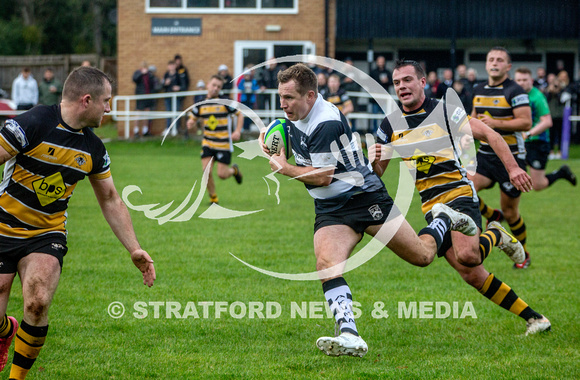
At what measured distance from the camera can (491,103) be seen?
8266mm

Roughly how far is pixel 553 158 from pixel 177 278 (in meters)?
16.3

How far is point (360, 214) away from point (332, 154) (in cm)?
52

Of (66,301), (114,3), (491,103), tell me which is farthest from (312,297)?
(114,3)

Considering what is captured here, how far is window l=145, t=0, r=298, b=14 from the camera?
2534 cm

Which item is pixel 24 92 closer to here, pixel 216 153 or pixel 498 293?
pixel 216 153

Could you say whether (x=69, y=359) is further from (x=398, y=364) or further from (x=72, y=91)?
(x=398, y=364)

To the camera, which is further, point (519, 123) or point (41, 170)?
point (519, 123)

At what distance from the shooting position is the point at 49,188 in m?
4.58

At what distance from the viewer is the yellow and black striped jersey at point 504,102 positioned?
26.6 ft

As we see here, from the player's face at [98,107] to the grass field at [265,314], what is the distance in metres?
1.77

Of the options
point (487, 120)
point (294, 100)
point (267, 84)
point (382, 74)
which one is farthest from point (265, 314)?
point (267, 84)

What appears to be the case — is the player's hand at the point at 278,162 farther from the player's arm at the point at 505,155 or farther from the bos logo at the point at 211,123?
the bos logo at the point at 211,123

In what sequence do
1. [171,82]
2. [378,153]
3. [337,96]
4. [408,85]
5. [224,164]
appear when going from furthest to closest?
1. [171,82]
2. [337,96]
3. [224,164]
4. [408,85]
5. [378,153]

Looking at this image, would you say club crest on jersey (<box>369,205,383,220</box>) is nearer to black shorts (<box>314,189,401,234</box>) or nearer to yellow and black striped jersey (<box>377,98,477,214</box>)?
black shorts (<box>314,189,401,234</box>)
